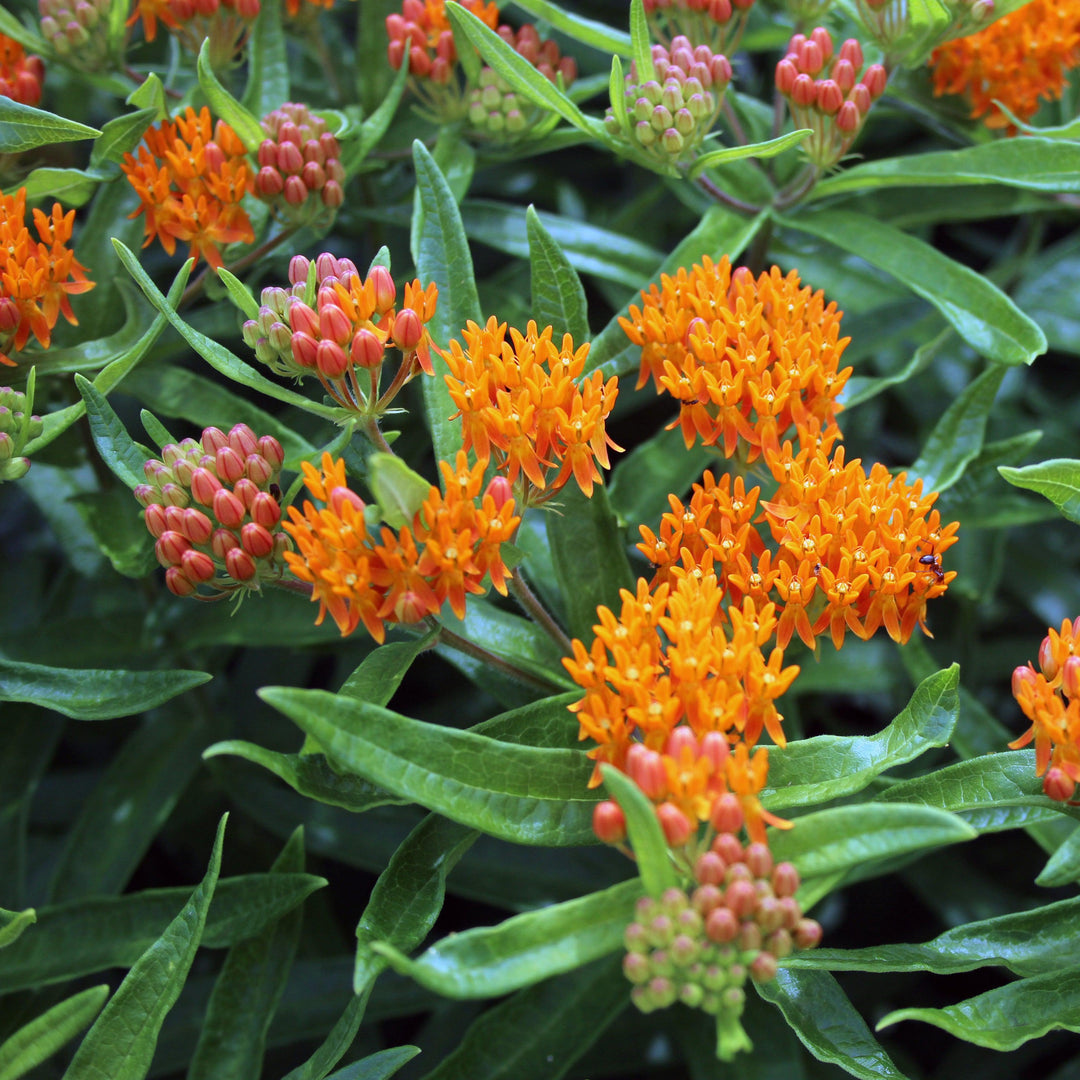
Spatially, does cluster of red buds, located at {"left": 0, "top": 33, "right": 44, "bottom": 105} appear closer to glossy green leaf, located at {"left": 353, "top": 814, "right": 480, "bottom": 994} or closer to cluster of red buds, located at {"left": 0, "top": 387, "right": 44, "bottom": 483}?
cluster of red buds, located at {"left": 0, "top": 387, "right": 44, "bottom": 483}

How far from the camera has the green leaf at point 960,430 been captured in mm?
1963

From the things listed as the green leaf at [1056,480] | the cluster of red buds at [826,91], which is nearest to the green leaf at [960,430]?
the green leaf at [1056,480]

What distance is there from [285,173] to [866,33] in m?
1.09

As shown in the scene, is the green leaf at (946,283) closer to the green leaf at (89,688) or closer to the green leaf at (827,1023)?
the green leaf at (827,1023)

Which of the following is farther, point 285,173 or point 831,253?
point 831,253

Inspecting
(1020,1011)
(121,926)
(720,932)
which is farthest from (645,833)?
(121,926)

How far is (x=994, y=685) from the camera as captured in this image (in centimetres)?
286

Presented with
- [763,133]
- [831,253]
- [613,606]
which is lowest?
[613,606]

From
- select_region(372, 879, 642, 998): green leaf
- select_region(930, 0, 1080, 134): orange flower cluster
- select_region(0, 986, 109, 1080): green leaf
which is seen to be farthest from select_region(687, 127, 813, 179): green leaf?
select_region(0, 986, 109, 1080): green leaf

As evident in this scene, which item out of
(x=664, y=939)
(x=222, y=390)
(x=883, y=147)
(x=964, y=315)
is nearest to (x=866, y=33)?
(x=964, y=315)

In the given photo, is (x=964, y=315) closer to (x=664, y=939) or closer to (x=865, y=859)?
(x=865, y=859)

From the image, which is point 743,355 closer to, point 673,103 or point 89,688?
point 673,103

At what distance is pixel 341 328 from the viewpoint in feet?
4.99

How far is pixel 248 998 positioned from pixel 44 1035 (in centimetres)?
35
